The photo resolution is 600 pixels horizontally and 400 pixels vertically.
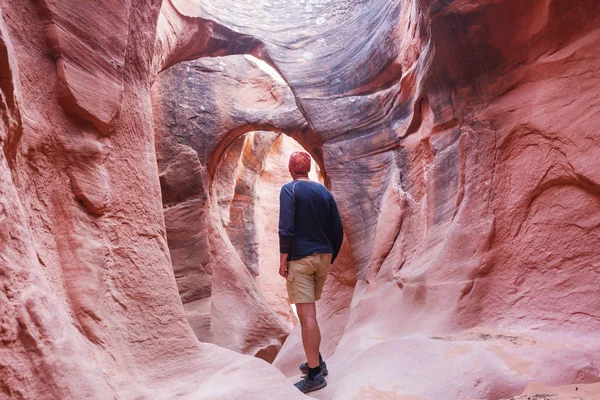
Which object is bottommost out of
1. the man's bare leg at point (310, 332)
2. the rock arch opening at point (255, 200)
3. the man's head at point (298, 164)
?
the man's bare leg at point (310, 332)

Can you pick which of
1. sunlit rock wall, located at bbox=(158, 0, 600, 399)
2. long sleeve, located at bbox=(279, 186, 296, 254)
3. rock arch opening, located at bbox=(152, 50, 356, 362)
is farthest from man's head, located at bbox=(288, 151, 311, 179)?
rock arch opening, located at bbox=(152, 50, 356, 362)

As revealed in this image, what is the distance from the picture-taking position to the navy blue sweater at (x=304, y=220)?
3.27 meters

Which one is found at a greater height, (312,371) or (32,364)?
(32,364)

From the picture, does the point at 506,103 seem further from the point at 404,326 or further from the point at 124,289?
the point at 124,289

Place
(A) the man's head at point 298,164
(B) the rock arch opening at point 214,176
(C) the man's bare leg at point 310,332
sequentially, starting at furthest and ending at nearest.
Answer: (B) the rock arch opening at point 214,176 < (A) the man's head at point 298,164 < (C) the man's bare leg at point 310,332

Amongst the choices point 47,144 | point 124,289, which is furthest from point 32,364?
point 47,144

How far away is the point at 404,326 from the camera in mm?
3908

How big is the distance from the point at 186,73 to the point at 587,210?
713 cm

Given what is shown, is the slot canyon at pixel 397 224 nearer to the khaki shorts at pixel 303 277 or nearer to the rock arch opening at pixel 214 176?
the khaki shorts at pixel 303 277

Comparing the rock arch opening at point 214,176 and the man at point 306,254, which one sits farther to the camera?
the rock arch opening at point 214,176

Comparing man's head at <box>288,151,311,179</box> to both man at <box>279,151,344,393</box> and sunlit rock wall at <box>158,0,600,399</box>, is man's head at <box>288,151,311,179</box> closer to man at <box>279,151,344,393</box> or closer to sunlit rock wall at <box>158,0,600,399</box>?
man at <box>279,151,344,393</box>

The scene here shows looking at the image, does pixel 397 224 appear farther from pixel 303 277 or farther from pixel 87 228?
pixel 87 228

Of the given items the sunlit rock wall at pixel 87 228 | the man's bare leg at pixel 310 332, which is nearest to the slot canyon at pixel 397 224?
the sunlit rock wall at pixel 87 228

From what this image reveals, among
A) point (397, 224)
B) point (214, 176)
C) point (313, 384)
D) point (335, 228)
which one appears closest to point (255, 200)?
point (214, 176)
